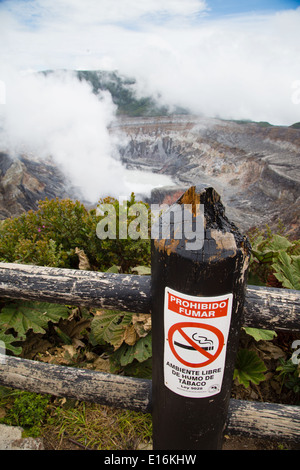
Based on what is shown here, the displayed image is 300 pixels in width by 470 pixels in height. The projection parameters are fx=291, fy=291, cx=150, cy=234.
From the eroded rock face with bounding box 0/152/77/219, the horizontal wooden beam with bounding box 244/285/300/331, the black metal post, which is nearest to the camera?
the black metal post

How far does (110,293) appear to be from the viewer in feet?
4.12

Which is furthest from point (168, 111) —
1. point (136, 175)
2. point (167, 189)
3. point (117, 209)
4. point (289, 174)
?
point (117, 209)

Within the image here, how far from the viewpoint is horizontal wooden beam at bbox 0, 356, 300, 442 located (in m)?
1.38

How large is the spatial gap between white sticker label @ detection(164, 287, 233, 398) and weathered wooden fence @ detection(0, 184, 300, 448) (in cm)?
20

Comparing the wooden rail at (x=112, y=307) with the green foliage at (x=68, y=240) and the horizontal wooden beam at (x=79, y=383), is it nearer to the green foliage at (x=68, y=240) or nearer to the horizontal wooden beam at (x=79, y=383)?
the horizontal wooden beam at (x=79, y=383)

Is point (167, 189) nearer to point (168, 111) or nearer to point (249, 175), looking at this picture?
point (249, 175)

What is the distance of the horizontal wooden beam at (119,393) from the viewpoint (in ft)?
4.53

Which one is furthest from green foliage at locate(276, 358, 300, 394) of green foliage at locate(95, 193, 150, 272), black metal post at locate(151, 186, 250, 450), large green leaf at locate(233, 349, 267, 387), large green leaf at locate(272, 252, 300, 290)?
green foliage at locate(95, 193, 150, 272)

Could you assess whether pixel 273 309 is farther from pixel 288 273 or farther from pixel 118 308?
pixel 288 273

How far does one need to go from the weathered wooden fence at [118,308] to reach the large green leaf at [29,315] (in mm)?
637

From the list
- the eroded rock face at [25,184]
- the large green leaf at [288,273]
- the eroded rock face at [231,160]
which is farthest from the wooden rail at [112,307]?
the eroded rock face at [25,184]

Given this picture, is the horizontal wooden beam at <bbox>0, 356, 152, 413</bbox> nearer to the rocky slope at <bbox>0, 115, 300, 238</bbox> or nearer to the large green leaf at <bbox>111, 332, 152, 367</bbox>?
the large green leaf at <bbox>111, 332, 152, 367</bbox>

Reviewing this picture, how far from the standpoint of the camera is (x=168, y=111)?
47.1 metres

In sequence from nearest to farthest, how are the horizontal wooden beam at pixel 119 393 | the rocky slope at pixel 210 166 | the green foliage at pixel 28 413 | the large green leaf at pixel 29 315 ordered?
the horizontal wooden beam at pixel 119 393
the green foliage at pixel 28 413
the large green leaf at pixel 29 315
the rocky slope at pixel 210 166
